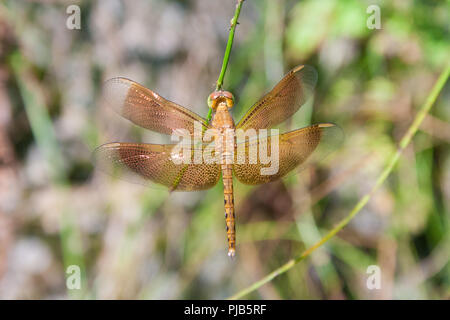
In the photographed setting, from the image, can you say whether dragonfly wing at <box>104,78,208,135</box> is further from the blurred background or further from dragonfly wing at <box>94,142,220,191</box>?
the blurred background

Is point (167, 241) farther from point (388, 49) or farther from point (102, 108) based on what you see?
point (388, 49)

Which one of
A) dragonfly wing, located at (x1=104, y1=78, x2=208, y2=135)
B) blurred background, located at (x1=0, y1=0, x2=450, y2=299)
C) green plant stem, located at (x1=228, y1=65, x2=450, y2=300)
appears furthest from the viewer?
blurred background, located at (x1=0, y1=0, x2=450, y2=299)

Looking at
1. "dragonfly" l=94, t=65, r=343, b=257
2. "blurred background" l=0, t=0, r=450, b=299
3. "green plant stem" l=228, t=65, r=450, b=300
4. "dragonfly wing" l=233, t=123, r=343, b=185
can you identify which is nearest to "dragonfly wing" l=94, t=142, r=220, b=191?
"dragonfly" l=94, t=65, r=343, b=257

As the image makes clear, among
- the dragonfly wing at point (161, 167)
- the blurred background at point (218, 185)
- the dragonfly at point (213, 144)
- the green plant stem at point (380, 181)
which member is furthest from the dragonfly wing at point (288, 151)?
the blurred background at point (218, 185)

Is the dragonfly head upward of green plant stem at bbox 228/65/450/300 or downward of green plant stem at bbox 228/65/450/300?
upward

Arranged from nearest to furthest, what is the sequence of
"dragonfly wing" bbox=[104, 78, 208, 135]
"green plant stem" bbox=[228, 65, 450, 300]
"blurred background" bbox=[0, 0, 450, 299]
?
"dragonfly wing" bbox=[104, 78, 208, 135], "green plant stem" bbox=[228, 65, 450, 300], "blurred background" bbox=[0, 0, 450, 299]

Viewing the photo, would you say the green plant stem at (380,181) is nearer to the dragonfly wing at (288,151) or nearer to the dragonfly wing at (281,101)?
the dragonfly wing at (288,151)

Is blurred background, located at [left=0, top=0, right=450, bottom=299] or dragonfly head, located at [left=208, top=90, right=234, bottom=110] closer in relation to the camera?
dragonfly head, located at [left=208, top=90, right=234, bottom=110]

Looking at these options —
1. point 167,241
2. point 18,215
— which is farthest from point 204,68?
point 18,215
